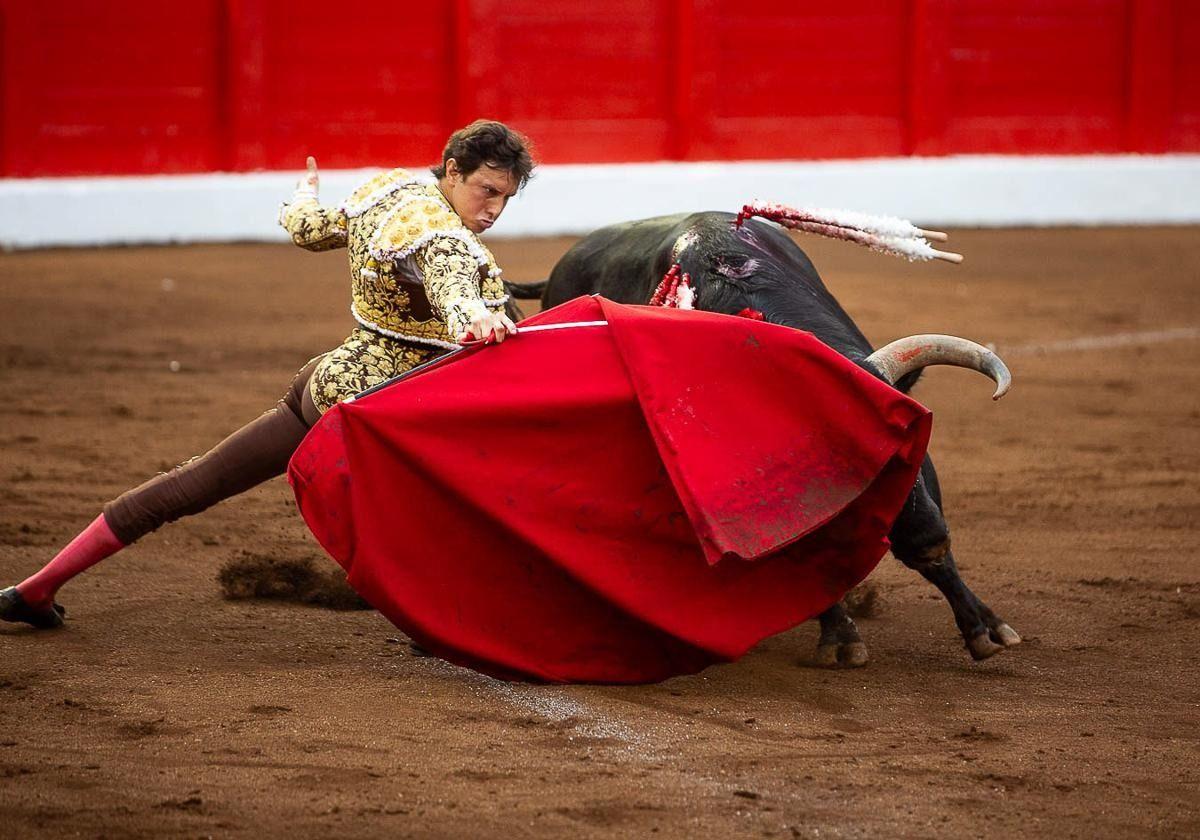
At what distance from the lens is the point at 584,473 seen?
287 cm

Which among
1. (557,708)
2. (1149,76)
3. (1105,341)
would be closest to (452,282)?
(557,708)

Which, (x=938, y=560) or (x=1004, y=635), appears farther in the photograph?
(x=1004, y=635)

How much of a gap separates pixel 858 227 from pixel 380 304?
A: 1.00m

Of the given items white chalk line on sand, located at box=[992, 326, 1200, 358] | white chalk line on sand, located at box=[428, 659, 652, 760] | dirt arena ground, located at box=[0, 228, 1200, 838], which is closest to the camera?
dirt arena ground, located at box=[0, 228, 1200, 838]

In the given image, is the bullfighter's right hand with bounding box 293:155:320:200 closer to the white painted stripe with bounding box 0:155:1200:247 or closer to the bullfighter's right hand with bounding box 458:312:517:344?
the bullfighter's right hand with bounding box 458:312:517:344

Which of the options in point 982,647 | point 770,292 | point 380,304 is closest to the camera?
point 380,304

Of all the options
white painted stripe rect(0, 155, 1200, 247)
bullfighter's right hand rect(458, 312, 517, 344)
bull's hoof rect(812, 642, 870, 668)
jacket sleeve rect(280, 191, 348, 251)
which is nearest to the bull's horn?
bull's hoof rect(812, 642, 870, 668)

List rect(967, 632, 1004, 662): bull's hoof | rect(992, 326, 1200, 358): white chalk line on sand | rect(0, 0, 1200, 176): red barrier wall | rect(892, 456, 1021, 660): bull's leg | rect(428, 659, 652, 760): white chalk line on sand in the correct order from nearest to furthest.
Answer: rect(428, 659, 652, 760): white chalk line on sand
rect(892, 456, 1021, 660): bull's leg
rect(967, 632, 1004, 662): bull's hoof
rect(992, 326, 1200, 358): white chalk line on sand
rect(0, 0, 1200, 176): red barrier wall

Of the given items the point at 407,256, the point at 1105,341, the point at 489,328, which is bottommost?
the point at 1105,341

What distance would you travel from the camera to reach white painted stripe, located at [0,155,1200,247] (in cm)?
916

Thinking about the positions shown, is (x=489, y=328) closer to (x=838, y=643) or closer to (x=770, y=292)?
(x=770, y=292)

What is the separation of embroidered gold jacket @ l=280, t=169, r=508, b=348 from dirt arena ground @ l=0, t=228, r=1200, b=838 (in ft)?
2.06

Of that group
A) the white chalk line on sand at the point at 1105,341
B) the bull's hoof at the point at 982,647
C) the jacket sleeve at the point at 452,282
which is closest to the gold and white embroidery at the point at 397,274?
the jacket sleeve at the point at 452,282

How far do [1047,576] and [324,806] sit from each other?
6.67 ft
